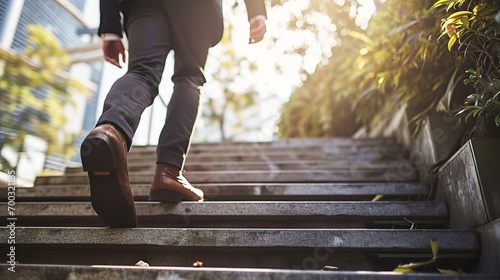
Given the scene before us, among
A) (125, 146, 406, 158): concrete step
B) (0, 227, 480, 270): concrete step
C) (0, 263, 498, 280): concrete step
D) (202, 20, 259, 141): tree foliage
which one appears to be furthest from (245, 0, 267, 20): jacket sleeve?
(202, 20, 259, 141): tree foliage

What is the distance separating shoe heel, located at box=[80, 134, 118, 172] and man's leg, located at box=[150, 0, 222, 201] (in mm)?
366

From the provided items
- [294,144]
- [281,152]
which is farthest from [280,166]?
[294,144]

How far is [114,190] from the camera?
38.6 inches

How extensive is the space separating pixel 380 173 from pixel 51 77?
2.58m

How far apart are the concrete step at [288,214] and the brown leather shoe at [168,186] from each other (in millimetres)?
34

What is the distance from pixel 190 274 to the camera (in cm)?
86

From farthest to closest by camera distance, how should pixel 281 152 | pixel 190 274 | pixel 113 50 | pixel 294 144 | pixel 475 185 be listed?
1. pixel 294 144
2. pixel 281 152
3. pixel 113 50
4. pixel 475 185
5. pixel 190 274

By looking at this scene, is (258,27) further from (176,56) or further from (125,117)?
(125,117)

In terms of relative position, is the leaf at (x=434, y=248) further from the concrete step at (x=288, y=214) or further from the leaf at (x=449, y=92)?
the leaf at (x=449, y=92)

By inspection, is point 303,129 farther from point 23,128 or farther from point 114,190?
point 114,190

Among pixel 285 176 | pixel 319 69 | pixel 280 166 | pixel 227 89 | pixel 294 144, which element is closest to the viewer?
pixel 285 176

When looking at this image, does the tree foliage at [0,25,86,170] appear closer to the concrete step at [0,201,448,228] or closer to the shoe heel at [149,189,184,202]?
the concrete step at [0,201,448,228]

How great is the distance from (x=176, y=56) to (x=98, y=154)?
0.62 meters

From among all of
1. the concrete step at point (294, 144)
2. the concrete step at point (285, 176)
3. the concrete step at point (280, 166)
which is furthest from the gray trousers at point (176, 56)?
the concrete step at point (294, 144)
